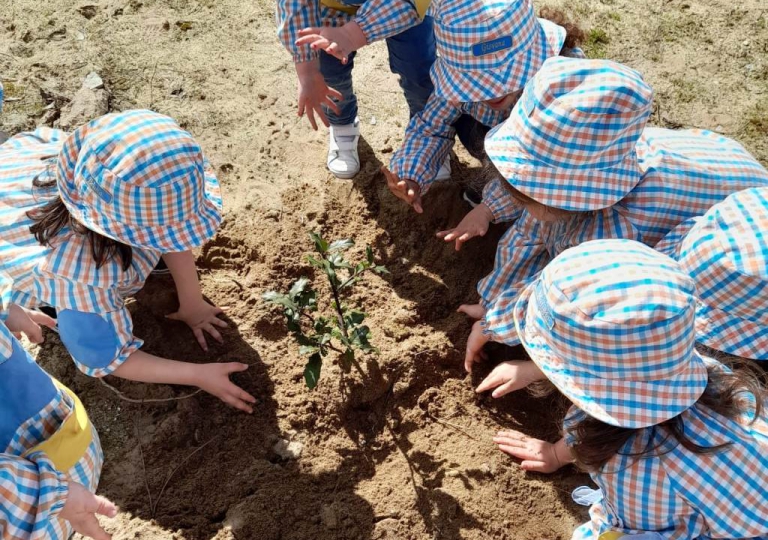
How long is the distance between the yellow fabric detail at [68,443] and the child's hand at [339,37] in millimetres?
1564

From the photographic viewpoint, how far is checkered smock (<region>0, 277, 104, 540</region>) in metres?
1.62

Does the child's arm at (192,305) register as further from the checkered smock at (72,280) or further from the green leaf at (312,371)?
the green leaf at (312,371)

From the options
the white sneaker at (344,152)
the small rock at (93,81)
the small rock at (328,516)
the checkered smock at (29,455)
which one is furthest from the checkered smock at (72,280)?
the small rock at (93,81)

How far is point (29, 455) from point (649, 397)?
1683 mm

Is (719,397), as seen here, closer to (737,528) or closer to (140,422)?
(737,528)

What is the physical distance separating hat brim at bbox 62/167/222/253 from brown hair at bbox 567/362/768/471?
53.5 inches

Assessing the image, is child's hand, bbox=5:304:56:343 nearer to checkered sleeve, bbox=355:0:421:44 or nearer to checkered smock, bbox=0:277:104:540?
checkered smock, bbox=0:277:104:540

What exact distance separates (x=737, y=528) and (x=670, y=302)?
630 millimetres

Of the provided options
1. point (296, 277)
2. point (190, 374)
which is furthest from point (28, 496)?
point (296, 277)

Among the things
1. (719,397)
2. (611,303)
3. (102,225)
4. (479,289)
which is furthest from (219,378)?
(719,397)

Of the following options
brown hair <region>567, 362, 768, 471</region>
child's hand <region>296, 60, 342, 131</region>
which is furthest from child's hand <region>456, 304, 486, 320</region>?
child's hand <region>296, 60, 342, 131</region>

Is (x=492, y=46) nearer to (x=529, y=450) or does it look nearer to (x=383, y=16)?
(x=383, y=16)

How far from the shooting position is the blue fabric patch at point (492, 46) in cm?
238

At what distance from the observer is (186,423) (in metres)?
2.55
